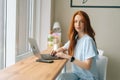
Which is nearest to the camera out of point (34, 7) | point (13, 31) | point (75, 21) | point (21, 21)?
point (75, 21)

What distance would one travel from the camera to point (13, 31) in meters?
2.30

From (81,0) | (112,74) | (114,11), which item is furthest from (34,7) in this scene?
(112,74)

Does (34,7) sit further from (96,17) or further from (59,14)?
(96,17)

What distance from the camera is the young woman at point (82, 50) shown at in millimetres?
1963

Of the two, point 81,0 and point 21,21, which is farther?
point 81,0

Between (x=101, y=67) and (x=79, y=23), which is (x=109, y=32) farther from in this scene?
(x=79, y=23)

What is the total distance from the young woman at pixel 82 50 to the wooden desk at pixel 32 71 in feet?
Result: 0.53

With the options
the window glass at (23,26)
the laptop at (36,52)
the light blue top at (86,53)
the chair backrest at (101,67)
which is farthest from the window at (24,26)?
the chair backrest at (101,67)

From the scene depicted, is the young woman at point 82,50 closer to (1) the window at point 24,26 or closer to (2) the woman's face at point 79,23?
(2) the woman's face at point 79,23

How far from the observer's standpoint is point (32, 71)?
169cm

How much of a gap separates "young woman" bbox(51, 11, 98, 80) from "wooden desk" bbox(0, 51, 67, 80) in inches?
6.3

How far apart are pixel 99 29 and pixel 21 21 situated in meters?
1.25

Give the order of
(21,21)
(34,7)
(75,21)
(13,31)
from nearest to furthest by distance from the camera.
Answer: (75,21)
(13,31)
(21,21)
(34,7)

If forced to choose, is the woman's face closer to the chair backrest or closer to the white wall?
the chair backrest
